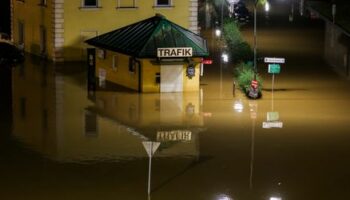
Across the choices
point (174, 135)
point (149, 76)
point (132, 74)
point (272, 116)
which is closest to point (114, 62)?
point (132, 74)

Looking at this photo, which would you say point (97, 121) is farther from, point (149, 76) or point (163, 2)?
point (163, 2)

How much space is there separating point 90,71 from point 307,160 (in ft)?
67.0

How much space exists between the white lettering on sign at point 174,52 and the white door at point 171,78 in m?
0.82

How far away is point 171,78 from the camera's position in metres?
41.7

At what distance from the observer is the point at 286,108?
124ft

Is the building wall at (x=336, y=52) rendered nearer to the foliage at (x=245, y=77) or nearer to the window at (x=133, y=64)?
the foliage at (x=245, y=77)

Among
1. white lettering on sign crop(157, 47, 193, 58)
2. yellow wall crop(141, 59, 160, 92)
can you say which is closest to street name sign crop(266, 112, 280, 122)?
white lettering on sign crop(157, 47, 193, 58)

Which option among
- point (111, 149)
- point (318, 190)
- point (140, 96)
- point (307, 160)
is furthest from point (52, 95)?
point (318, 190)

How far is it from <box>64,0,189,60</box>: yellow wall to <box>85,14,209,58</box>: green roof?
7634mm

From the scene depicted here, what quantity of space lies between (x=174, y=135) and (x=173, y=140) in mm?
934

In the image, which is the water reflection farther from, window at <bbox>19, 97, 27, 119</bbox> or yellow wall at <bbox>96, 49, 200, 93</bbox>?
yellow wall at <bbox>96, 49, 200, 93</bbox>

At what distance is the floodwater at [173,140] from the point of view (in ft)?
79.3

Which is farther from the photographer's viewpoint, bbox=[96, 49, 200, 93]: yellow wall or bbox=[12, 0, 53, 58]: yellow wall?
bbox=[12, 0, 53, 58]: yellow wall

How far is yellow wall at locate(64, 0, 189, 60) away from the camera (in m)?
50.8
